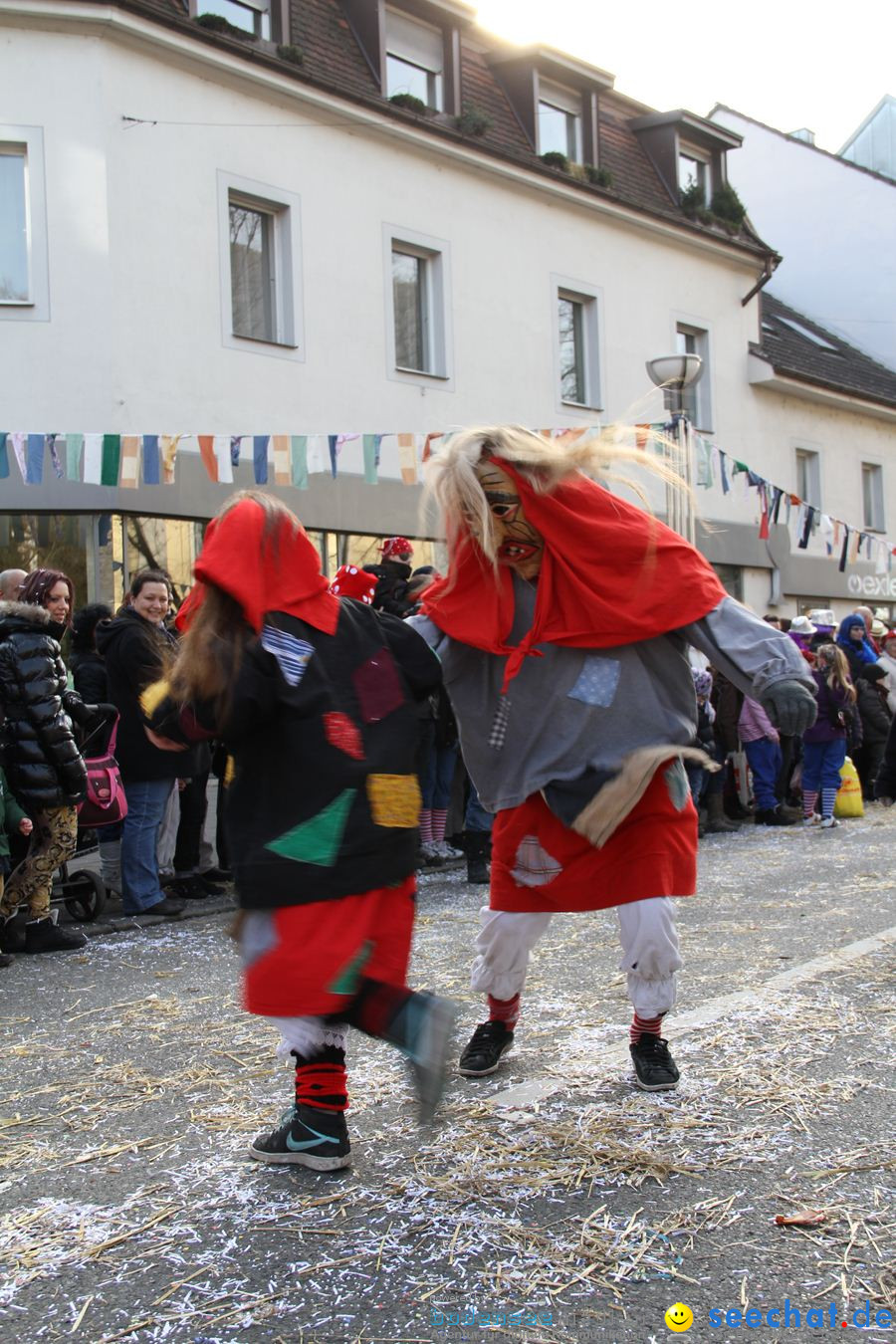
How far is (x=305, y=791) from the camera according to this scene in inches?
122

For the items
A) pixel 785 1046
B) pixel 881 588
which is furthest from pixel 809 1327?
pixel 881 588

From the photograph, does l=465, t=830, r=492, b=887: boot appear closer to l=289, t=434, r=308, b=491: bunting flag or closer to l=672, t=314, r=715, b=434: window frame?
l=289, t=434, r=308, b=491: bunting flag

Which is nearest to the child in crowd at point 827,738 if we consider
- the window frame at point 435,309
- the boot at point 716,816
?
the boot at point 716,816

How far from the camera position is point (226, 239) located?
1360 centimetres

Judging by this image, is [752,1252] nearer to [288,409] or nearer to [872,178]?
[288,409]

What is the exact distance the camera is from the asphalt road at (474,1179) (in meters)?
2.60

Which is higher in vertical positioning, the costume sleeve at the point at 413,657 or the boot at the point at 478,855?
the costume sleeve at the point at 413,657

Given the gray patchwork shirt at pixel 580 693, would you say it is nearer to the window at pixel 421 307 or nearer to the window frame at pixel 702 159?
the window at pixel 421 307

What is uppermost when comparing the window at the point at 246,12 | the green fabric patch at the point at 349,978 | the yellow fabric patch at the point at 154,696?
the window at the point at 246,12

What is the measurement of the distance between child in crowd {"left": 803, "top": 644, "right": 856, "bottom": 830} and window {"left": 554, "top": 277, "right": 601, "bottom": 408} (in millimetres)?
7752

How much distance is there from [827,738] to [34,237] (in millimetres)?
8755

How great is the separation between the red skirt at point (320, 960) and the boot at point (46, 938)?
3.64 m

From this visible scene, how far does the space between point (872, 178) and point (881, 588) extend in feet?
32.1

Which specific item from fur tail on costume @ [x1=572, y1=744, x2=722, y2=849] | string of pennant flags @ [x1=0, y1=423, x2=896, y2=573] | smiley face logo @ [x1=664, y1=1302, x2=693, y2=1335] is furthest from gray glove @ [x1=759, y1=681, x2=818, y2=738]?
string of pennant flags @ [x1=0, y1=423, x2=896, y2=573]
